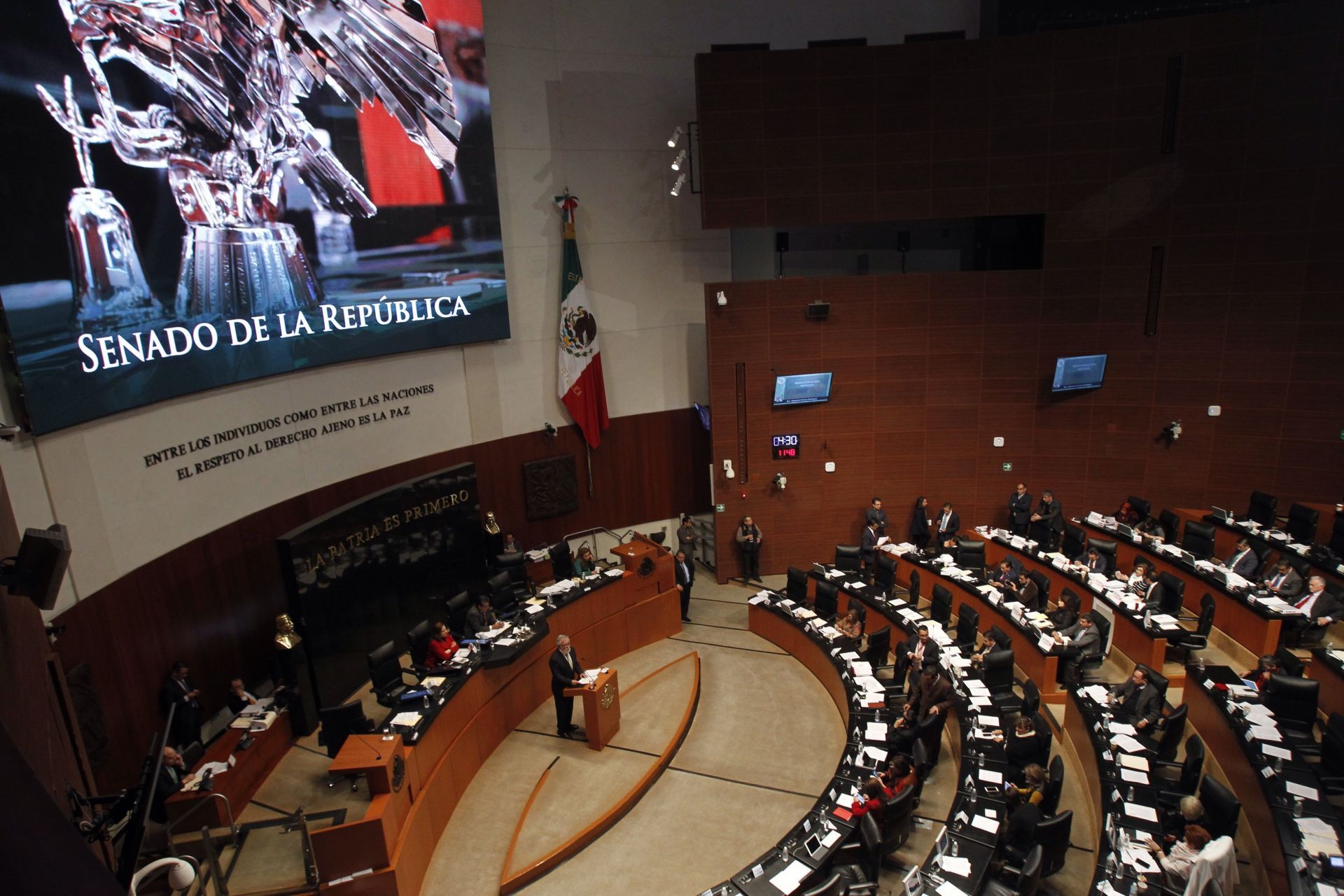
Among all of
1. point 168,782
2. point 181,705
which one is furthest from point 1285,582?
point 181,705

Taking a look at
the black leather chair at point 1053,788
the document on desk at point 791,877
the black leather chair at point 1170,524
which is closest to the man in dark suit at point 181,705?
the document on desk at point 791,877

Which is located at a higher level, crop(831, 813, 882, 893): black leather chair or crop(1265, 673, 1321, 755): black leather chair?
crop(1265, 673, 1321, 755): black leather chair

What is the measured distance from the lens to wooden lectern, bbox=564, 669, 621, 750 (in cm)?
952

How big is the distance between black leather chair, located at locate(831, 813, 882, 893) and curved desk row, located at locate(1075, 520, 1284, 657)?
20.2 ft

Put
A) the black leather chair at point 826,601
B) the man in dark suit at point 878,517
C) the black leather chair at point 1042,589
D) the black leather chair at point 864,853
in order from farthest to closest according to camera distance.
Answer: the man in dark suit at point 878,517 < the black leather chair at point 826,601 < the black leather chair at point 1042,589 < the black leather chair at point 864,853

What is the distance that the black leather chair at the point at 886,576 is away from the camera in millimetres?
12242

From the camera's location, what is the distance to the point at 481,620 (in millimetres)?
10719

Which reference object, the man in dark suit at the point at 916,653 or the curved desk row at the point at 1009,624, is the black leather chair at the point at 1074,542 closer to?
the curved desk row at the point at 1009,624

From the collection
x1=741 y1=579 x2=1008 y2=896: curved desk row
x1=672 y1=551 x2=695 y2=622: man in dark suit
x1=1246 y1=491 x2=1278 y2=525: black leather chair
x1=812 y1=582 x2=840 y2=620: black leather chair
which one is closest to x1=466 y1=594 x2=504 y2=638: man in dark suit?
x1=672 y1=551 x2=695 y2=622: man in dark suit

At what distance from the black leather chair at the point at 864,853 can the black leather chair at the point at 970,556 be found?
21.4 feet

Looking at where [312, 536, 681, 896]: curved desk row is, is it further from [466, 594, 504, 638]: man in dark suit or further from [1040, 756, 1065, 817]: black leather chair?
[1040, 756, 1065, 817]: black leather chair

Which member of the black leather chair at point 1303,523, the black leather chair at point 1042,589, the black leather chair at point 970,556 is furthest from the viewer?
the black leather chair at point 970,556

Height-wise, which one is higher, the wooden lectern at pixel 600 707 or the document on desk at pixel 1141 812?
the document on desk at pixel 1141 812

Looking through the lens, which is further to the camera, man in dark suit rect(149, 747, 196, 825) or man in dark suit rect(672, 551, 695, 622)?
man in dark suit rect(672, 551, 695, 622)
